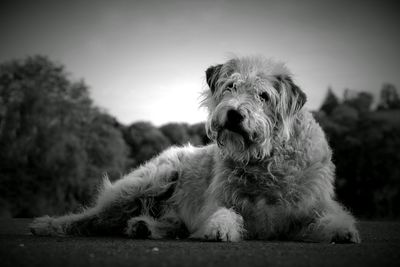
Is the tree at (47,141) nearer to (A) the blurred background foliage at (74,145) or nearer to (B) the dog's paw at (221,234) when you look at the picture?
(A) the blurred background foliage at (74,145)

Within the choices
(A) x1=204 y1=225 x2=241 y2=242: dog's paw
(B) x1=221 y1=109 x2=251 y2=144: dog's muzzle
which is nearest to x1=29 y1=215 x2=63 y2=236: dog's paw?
(A) x1=204 y1=225 x2=241 y2=242: dog's paw

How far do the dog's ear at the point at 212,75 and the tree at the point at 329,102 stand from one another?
132 feet

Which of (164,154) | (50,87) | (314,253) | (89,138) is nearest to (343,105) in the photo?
(89,138)

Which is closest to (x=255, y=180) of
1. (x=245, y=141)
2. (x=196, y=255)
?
(x=245, y=141)

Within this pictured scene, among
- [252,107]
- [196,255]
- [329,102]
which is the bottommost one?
[196,255]

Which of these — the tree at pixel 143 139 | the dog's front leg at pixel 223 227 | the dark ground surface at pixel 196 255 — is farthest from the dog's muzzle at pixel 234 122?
the tree at pixel 143 139

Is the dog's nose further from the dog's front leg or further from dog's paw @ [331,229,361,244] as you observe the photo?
dog's paw @ [331,229,361,244]

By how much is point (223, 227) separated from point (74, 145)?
31.7 m

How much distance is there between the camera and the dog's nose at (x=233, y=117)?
5.54m

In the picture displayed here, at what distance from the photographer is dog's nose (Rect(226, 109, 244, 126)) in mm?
5535

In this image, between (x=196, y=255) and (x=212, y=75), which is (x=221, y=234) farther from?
(x=212, y=75)

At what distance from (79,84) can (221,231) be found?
36.1 meters

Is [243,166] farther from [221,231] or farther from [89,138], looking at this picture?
[89,138]

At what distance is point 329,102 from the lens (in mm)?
46688
